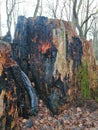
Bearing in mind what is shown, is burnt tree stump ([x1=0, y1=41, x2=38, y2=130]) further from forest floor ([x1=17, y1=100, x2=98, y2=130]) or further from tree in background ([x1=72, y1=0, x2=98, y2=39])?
tree in background ([x1=72, y1=0, x2=98, y2=39])

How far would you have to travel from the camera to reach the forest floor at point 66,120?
18.7 ft

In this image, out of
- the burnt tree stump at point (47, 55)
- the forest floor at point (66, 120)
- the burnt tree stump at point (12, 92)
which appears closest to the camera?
the burnt tree stump at point (12, 92)

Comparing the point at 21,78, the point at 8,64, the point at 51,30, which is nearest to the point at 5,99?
the point at 8,64

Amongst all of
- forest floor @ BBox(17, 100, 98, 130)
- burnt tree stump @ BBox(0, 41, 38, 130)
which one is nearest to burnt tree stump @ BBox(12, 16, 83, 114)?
forest floor @ BBox(17, 100, 98, 130)

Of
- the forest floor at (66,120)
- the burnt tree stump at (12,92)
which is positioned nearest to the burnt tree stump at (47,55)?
the forest floor at (66,120)

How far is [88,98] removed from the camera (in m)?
7.29

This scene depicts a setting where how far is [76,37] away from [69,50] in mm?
514

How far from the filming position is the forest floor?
5712mm

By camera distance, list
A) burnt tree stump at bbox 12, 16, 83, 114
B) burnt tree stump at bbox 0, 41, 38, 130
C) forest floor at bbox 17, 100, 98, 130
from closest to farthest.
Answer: burnt tree stump at bbox 0, 41, 38, 130, forest floor at bbox 17, 100, 98, 130, burnt tree stump at bbox 12, 16, 83, 114

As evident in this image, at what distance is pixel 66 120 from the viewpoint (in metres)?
6.15

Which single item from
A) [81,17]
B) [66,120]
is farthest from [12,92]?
[81,17]

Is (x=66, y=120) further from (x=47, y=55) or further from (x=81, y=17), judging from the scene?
(x=81, y=17)

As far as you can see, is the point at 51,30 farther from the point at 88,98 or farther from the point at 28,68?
the point at 88,98

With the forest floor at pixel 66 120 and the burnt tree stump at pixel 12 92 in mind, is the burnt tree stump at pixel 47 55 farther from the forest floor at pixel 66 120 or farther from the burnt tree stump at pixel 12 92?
the burnt tree stump at pixel 12 92
